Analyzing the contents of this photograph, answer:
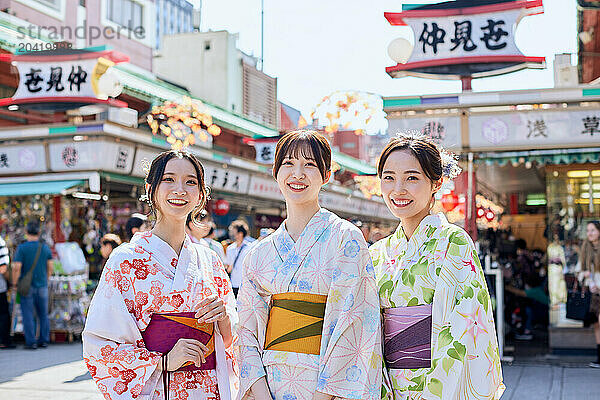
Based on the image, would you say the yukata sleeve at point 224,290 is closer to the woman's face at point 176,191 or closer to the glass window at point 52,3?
the woman's face at point 176,191

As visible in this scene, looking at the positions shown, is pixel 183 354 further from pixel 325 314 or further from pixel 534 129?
pixel 534 129

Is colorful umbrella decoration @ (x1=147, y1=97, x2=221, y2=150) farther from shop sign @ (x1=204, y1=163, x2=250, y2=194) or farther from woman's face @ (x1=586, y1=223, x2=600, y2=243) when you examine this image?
woman's face @ (x1=586, y1=223, x2=600, y2=243)

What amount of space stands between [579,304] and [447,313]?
6.32m

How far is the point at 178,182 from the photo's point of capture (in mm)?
3102

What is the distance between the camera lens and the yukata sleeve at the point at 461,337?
2.70 m

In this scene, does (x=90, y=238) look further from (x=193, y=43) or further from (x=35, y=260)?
(x=193, y=43)

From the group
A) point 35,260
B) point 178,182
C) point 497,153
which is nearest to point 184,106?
point 35,260

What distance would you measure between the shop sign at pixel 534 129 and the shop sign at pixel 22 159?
22.0 feet

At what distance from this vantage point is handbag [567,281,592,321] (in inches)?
326

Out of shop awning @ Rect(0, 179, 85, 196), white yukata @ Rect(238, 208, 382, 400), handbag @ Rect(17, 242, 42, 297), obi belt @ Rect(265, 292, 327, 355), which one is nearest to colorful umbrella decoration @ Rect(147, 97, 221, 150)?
shop awning @ Rect(0, 179, 85, 196)

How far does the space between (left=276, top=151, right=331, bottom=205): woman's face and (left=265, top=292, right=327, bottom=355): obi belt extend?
1.39 ft

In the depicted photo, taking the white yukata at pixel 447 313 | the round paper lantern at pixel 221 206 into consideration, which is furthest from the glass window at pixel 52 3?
the white yukata at pixel 447 313

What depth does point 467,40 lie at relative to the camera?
8.05 m

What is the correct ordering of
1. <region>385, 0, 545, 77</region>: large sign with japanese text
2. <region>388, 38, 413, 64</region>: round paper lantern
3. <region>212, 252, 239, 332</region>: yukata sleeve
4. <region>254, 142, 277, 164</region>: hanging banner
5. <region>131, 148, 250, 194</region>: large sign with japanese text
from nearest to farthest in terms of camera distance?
1. <region>212, 252, 239, 332</region>: yukata sleeve
2. <region>385, 0, 545, 77</region>: large sign with japanese text
3. <region>388, 38, 413, 64</region>: round paper lantern
4. <region>254, 142, 277, 164</region>: hanging banner
5. <region>131, 148, 250, 194</region>: large sign with japanese text
